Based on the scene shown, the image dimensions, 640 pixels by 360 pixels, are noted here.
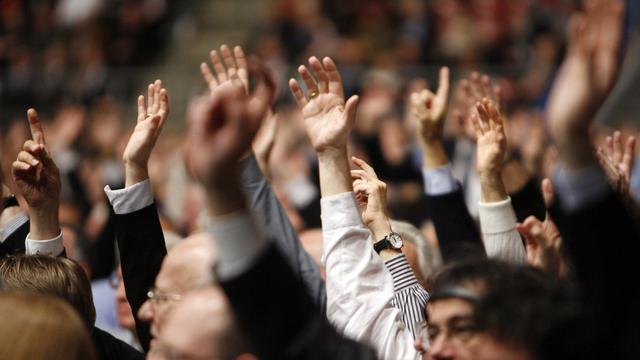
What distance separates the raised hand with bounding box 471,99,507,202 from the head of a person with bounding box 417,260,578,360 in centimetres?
81

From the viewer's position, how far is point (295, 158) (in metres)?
8.03

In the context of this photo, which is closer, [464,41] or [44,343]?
[44,343]

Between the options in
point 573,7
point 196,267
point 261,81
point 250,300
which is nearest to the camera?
point 250,300

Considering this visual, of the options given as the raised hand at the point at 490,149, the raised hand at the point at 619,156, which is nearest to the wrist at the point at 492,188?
the raised hand at the point at 490,149

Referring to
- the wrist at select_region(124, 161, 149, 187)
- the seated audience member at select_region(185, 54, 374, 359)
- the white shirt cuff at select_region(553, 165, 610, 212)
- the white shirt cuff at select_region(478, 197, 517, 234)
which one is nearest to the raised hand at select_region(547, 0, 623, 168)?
the white shirt cuff at select_region(553, 165, 610, 212)

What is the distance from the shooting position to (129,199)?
284 cm

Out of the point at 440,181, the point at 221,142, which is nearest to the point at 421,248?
the point at 440,181

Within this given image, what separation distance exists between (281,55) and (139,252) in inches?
368

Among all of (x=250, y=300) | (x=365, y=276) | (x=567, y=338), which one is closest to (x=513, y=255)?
(x=365, y=276)

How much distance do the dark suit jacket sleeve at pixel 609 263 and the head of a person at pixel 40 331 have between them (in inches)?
36.8

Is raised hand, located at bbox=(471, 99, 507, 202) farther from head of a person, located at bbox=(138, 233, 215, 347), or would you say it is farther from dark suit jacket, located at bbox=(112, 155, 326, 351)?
head of a person, located at bbox=(138, 233, 215, 347)

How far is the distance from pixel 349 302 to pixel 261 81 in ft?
2.07

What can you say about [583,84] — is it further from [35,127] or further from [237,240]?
[35,127]

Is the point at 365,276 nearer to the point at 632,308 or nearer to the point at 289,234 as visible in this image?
the point at 289,234
